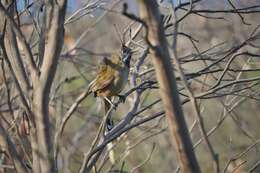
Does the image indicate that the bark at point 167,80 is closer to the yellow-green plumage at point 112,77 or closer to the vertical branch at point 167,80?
the vertical branch at point 167,80

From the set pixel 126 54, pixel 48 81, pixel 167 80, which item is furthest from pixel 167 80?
pixel 126 54

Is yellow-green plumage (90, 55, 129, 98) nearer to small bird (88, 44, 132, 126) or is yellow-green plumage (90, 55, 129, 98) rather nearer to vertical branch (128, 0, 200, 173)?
small bird (88, 44, 132, 126)

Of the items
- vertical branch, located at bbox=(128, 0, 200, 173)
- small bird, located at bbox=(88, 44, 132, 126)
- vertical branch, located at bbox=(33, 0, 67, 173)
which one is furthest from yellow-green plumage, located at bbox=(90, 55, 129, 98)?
vertical branch, located at bbox=(128, 0, 200, 173)

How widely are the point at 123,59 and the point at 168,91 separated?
2037mm

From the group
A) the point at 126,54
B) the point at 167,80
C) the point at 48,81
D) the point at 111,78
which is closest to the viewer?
the point at 167,80

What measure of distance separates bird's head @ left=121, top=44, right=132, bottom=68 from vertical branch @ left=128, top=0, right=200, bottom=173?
158cm

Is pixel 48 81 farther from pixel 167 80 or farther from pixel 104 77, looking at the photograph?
pixel 104 77

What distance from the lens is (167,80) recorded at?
6.39 ft

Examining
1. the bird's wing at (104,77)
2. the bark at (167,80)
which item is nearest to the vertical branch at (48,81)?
the bark at (167,80)

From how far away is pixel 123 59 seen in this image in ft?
13.0

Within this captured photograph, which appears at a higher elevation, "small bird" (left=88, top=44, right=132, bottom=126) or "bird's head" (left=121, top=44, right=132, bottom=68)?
"bird's head" (left=121, top=44, right=132, bottom=68)

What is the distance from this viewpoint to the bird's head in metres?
3.71

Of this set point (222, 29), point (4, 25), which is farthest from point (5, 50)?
point (222, 29)

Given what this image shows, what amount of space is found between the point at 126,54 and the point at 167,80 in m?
1.91
